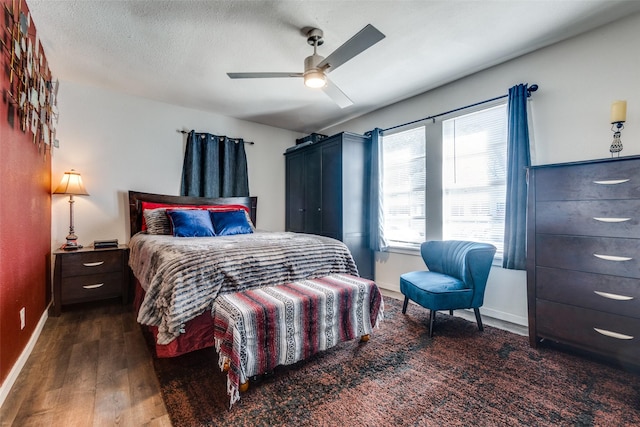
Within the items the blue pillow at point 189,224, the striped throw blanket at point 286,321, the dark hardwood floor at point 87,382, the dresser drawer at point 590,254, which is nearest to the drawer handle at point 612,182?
the dresser drawer at point 590,254

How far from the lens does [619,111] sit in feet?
6.41

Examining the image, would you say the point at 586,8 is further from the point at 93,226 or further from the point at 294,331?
the point at 93,226

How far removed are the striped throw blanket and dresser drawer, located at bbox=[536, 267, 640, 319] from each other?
121 cm


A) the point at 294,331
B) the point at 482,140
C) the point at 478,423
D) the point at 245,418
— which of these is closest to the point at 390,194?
the point at 482,140

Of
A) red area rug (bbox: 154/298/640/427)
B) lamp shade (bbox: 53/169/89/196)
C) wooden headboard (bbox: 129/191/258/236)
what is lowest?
red area rug (bbox: 154/298/640/427)

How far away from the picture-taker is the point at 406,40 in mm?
2395

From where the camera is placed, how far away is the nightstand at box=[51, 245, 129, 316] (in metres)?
2.79

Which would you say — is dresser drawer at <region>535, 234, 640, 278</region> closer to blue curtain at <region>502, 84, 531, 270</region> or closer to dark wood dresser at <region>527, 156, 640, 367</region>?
dark wood dresser at <region>527, 156, 640, 367</region>

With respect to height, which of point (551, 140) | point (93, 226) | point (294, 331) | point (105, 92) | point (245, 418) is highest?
point (105, 92)

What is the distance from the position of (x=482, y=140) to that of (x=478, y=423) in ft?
8.02

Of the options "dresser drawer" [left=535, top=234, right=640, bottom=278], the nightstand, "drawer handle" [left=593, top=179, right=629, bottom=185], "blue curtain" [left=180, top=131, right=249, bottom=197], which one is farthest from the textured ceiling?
the nightstand

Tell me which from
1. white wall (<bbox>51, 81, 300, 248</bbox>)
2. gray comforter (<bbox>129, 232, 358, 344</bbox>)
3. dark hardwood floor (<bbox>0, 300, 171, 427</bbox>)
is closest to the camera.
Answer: dark hardwood floor (<bbox>0, 300, 171, 427</bbox>)

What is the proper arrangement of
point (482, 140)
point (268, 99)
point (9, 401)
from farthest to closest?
point (268, 99)
point (482, 140)
point (9, 401)

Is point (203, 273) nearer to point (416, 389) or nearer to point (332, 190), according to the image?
point (416, 389)
